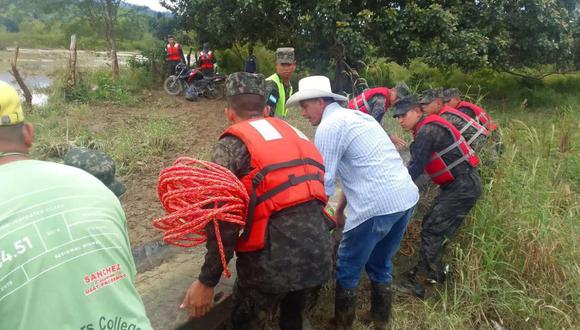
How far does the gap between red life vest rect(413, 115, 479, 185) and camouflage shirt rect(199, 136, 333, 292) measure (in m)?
1.77

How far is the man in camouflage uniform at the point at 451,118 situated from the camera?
13.0 feet

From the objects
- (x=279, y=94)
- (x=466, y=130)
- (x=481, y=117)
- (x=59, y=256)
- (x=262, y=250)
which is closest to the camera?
(x=59, y=256)

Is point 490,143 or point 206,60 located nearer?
point 490,143

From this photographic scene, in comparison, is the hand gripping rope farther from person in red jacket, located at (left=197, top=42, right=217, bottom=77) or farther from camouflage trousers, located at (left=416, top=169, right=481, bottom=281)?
person in red jacket, located at (left=197, top=42, right=217, bottom=77)

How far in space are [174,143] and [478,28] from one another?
6298 mm

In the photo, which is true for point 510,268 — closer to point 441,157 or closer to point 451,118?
point 441,157

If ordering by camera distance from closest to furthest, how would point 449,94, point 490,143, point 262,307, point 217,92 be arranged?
point 262,307 → point 490,143 → point 449,94 → point 217,92

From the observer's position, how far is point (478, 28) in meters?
9.05

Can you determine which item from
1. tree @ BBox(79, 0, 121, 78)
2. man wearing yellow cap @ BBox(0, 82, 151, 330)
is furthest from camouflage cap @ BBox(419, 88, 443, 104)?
tree @ BBox(79, 0, 121, 78)

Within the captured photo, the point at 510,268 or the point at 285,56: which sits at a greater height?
the point at 285,56

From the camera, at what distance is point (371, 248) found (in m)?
2.72

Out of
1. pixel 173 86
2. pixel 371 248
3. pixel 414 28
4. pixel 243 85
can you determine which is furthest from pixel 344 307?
pixel 173 86

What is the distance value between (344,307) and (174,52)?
10.4 m

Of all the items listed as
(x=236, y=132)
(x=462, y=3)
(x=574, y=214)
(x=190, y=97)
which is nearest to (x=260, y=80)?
(x=236, y=132)
